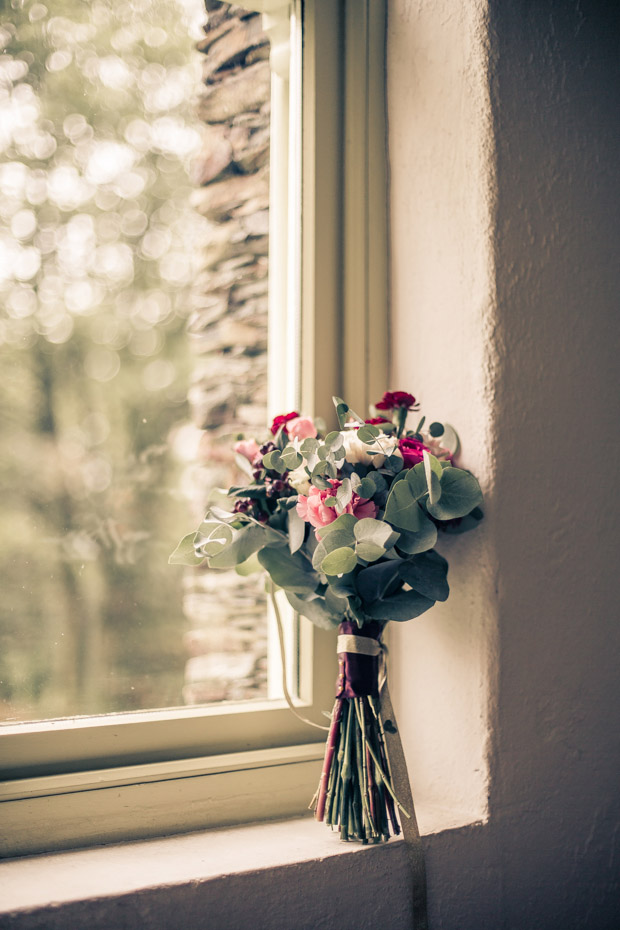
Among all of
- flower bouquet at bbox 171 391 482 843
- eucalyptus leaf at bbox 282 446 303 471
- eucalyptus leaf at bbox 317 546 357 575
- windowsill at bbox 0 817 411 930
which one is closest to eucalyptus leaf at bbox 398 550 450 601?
flower bouquet at bbox 171 391 482 843

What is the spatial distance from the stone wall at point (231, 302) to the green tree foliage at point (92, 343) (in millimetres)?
51

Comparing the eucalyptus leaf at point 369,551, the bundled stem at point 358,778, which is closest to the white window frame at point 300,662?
the bundled stem at point 358,778

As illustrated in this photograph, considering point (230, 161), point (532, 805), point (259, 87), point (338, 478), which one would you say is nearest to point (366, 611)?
point (338, 478)

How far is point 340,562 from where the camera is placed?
0.91 m

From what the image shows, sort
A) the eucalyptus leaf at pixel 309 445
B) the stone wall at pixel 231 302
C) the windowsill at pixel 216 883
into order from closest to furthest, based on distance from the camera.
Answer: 1. the windowsill at pixel 216 883
2. the eucalyptus leaf at pixel 309 445
3. the stone wall at pixel 231 302

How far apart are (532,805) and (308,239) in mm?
1014

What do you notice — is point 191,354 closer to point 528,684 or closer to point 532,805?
point 528,684

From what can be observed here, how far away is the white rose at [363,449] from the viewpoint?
3.07ft

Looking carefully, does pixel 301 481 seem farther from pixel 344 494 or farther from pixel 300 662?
pixel 300 662

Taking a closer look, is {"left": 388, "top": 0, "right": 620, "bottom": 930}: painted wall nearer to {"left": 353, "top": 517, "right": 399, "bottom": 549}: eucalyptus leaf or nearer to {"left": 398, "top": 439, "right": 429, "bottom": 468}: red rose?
{"left": 398, "top": 439, "right": 429, "bottom": 468}: red rose

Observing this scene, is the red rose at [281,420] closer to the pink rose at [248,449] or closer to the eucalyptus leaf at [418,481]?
the pink rose at [248,449]

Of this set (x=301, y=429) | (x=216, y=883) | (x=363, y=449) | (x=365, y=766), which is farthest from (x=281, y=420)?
(x=216, y=883)

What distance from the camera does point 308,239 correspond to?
126 centimetres

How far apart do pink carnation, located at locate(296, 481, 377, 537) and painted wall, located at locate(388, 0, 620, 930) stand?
0.24 meters
